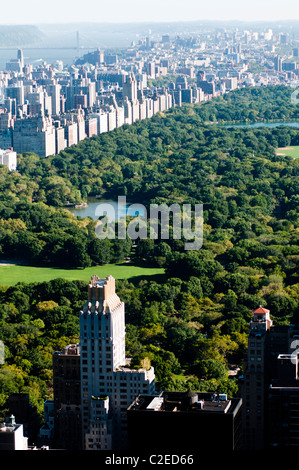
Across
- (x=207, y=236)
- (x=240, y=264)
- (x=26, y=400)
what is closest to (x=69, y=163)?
(x=207, y=236)

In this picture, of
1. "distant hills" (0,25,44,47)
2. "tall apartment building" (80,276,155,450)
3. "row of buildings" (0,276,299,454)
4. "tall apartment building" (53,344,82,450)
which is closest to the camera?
"row of buildings" (0,276,299,454)

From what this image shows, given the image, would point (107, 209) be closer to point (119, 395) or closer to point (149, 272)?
point (149, 272)

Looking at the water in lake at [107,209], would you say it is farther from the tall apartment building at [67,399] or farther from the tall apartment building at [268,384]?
the tall apartment building at [268,384]

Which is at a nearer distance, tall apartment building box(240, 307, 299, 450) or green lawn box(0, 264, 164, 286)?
tall apartment building box(240, 307, 299, 450)

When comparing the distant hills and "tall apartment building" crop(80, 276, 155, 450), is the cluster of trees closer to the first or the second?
"tall apartment building" crop(80, 276, 155, 450)

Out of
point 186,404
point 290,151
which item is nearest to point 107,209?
point 290,151

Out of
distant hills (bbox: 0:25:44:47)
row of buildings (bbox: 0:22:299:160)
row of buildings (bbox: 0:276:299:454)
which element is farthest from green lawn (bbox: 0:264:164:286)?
distant hills (bbox: 0:25:44:47)

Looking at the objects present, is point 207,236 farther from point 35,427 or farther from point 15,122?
point 15,122
